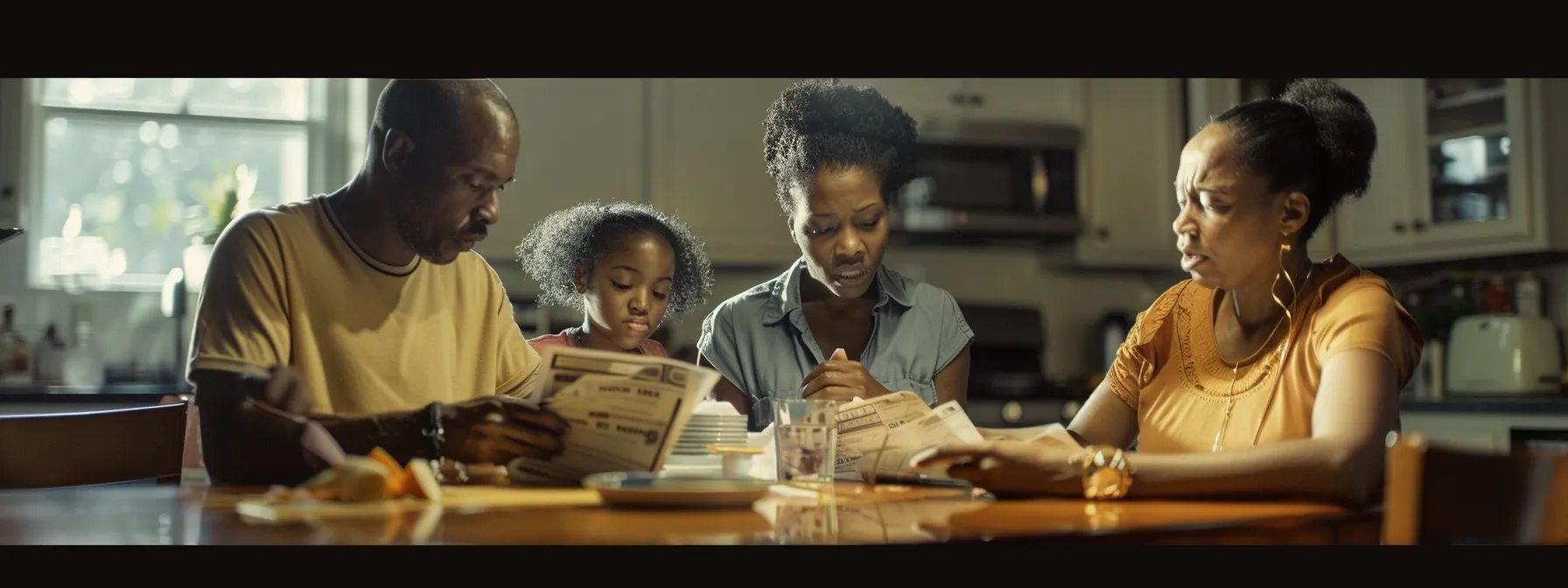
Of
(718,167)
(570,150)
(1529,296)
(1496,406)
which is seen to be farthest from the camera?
(718,167)

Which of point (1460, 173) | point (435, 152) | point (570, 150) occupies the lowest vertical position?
point (435, 152)

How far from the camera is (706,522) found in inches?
Result: 40.9

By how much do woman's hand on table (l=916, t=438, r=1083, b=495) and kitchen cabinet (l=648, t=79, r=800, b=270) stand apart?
8.35 ft

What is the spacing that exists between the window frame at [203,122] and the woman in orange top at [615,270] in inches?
70.5

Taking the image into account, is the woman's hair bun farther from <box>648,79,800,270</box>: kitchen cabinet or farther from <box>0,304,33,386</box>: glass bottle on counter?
<box>0,304,33,386</box>: glass bottle on counter

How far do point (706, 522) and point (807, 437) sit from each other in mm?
309

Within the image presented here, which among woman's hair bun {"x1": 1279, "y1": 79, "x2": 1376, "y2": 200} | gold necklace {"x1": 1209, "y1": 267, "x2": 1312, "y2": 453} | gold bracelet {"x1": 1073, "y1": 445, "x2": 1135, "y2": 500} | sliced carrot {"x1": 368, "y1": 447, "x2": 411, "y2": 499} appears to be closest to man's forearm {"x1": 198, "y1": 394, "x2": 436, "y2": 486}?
sliced carrot {"x1": 368, "y1": 447, "x2": 411, "y2": 499}

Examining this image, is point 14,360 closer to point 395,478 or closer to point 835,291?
point 835,291

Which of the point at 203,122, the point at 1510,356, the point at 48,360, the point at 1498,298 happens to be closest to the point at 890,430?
the point at 1510,356

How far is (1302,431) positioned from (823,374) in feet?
1.89

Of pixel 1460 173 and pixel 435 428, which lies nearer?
pixel 435 428

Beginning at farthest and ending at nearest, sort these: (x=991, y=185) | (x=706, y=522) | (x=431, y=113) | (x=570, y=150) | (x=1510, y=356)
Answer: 1. (x=991, y=185)
2. (x=570, y=150)
3. (x=1510, y=356)
4. (x=431, y=113)
5. (x=706, y=522)

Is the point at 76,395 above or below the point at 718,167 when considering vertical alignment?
below
